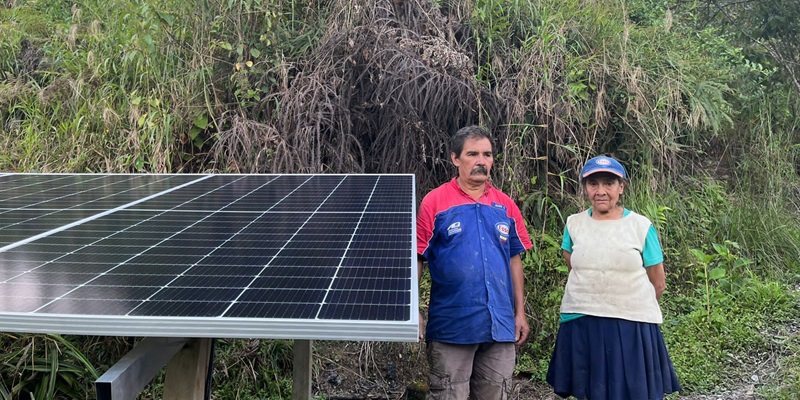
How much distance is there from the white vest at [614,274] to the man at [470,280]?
0.38m

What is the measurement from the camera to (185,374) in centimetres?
261

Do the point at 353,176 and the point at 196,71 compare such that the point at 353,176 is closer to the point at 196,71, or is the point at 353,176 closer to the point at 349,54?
the point at 349,54

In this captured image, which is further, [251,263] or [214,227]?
[214,227]

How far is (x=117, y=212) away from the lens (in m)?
3.17

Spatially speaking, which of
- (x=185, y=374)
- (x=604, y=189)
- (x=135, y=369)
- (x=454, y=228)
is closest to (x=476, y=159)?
(x=454, y=228)

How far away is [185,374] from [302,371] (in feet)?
3.95

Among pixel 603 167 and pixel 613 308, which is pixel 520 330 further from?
pixel 603 167

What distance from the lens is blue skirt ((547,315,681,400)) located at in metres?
3.22

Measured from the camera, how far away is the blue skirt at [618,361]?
10.6 feet

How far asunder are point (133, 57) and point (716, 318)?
18.7ft

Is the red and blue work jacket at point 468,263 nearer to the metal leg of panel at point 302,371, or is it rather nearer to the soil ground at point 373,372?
the metal leg of panel at point 302,371

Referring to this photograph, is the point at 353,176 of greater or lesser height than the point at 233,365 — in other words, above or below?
above

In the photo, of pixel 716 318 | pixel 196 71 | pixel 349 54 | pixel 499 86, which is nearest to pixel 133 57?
pixel 196 71

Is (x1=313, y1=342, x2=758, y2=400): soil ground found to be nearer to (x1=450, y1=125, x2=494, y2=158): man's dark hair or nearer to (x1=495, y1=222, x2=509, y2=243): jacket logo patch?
(x1=495, y1=222, x2=509, y2=243): jacket logo patch
